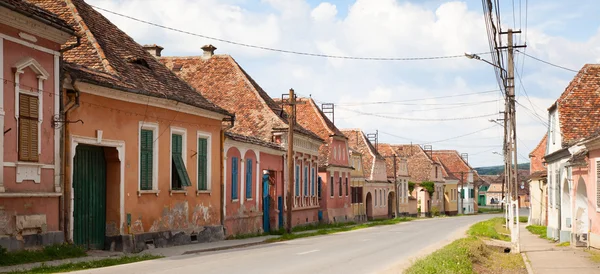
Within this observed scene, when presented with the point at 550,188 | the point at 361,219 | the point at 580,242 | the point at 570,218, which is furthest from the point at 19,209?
the point at 361,219

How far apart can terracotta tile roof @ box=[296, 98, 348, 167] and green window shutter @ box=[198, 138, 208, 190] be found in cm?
2562

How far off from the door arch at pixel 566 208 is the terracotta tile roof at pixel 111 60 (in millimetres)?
14111

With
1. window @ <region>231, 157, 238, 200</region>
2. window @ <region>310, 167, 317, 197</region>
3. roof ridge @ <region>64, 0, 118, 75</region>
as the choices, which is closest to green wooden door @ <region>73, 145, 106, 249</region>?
roof ridge @ <region>64, 0, 118, 75</region>

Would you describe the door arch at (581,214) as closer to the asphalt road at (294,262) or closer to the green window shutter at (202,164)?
the asphalt road at (294,262)

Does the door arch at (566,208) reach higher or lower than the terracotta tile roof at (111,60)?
lower

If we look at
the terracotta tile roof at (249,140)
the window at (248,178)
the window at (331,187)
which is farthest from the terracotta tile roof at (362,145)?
the window at (248,178)

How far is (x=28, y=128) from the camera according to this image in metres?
17.8

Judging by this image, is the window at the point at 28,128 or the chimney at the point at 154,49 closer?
the window at the point at 28,128

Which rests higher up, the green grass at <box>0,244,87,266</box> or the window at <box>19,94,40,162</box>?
the window at <box>19,94,40,162</box>

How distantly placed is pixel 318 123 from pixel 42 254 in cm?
3956

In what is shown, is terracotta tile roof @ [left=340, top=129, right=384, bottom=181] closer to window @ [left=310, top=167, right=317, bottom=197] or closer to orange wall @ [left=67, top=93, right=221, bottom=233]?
window @ [left=310, top=167, right=317, bottom=197]

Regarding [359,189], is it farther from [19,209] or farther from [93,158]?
[19,209]

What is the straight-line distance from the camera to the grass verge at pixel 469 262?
1583 cm

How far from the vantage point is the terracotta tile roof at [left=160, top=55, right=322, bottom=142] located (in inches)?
1635
